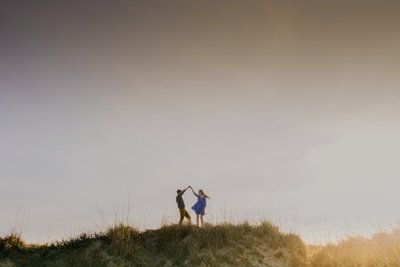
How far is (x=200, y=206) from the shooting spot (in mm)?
18938

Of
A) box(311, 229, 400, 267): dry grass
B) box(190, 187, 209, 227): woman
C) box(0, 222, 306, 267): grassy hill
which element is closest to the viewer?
box(311, 229, 400, 267): dry grass

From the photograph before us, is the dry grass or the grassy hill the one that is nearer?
the dry grass

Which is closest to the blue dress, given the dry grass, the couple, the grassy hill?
the couple

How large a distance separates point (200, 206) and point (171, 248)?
309cm

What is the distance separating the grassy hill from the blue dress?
132cm

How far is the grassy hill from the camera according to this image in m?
15.8

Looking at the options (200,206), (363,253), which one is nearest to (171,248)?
(200,206)

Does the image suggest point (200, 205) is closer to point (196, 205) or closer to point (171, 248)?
point (196, 205)

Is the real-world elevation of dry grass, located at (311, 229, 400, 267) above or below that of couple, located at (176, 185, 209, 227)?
below

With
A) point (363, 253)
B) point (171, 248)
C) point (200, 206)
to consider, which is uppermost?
point (200, 206)

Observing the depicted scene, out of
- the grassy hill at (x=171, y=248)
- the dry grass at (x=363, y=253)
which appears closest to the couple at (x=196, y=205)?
the grassy hill at (x=171, y=248)

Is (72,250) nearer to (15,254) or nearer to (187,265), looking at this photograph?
(15,254)

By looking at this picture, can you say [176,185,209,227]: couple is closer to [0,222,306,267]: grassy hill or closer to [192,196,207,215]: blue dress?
[192,196,207,215]: blue dress

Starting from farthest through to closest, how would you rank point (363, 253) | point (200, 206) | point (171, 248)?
point (200, 206)
point (171, 248)
point (363, 253)
